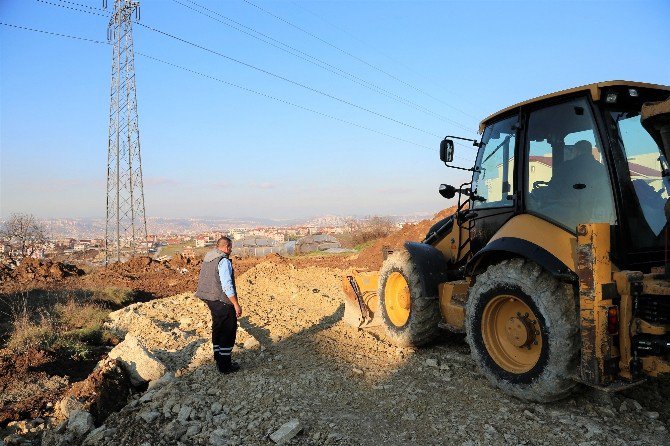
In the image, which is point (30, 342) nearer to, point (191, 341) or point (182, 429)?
point (191, 341)

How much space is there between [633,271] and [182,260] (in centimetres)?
2011

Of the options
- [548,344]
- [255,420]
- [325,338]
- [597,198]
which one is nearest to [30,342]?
[325,338]

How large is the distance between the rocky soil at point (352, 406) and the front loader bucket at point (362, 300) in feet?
1.05

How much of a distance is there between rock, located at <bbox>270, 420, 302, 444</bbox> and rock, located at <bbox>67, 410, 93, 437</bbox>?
1.96 metres

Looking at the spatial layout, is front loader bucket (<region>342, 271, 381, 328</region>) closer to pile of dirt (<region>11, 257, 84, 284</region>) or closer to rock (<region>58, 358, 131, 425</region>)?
rock (<region>58, 358, 131, 425</region>)

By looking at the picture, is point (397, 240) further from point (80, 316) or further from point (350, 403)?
point (350, 403)

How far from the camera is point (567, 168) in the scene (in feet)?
13.4

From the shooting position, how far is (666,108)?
2.94 metres

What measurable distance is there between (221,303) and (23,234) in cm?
2689

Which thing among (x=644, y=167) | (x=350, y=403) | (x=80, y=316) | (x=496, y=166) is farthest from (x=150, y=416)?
(x=80, y=316)

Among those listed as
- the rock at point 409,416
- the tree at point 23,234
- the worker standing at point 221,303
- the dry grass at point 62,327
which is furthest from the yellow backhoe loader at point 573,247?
the tree at point 23,234

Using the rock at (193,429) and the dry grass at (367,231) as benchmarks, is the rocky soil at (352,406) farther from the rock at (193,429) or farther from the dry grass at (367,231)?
the dry grass at (367,231)

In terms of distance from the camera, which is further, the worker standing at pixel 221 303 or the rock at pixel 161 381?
the worker standing at pixel 221 303

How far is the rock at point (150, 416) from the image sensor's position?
428 centimetres
